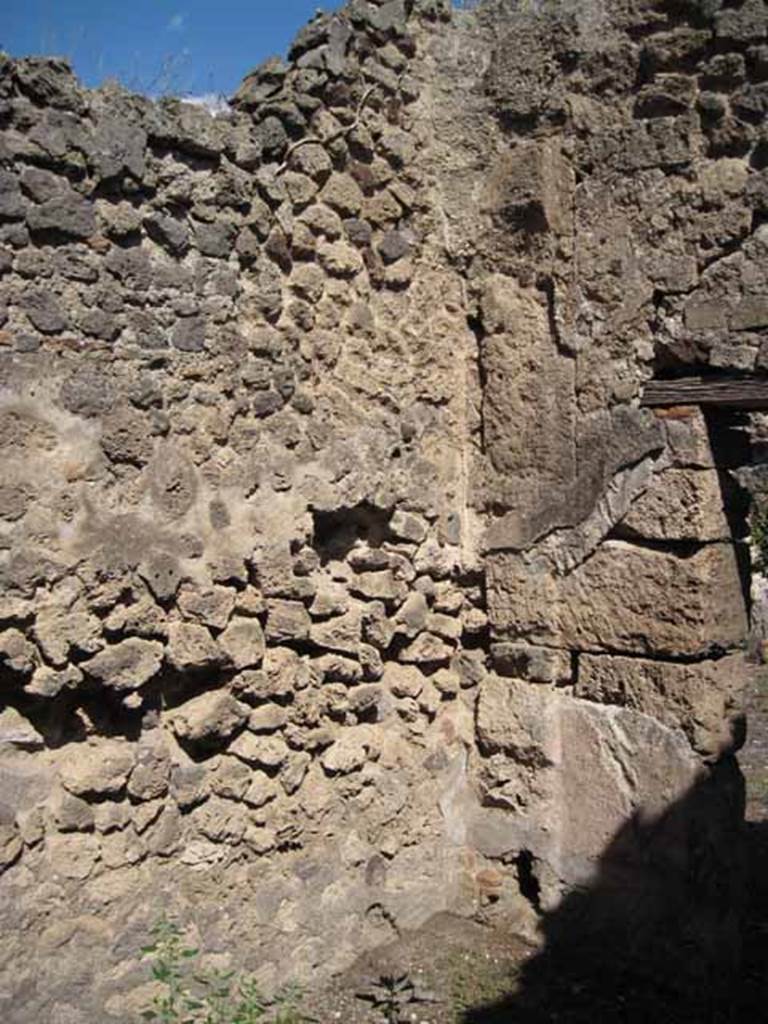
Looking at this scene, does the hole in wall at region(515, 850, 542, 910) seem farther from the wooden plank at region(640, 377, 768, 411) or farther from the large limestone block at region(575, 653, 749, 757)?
the wooden plank at region(640, 377, 768, 411)

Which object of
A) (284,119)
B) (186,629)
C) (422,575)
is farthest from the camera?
(422,575)

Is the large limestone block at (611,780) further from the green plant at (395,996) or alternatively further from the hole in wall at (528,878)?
the green plant at (395,996)

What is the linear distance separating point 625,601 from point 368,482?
3.31ft

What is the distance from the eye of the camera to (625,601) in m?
3.86

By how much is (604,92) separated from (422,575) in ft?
6.13

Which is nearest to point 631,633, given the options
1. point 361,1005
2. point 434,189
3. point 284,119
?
point 361,1005

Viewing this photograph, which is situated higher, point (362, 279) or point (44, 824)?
point (362, 279)

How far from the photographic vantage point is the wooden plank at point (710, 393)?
11.8 ft

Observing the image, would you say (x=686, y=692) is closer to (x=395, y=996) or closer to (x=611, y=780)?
(x=611, y=780)

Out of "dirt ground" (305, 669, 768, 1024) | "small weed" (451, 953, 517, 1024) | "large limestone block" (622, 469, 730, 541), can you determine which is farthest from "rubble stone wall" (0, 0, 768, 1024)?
"small weed" (451, 953, 517, 1024)

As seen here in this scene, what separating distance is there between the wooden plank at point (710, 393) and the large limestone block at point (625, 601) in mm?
494

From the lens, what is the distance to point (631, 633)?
385cm

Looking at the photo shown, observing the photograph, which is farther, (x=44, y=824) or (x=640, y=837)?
(x=640, y=837)

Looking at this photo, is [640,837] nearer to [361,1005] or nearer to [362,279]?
[361,1005]
